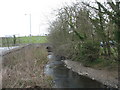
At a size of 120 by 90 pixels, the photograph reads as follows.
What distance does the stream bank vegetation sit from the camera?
1220 cm

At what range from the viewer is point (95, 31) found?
50.3ft

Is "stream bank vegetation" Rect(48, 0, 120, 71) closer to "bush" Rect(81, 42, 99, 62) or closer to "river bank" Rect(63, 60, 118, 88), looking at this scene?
"bush" Rect(81, 42, 99, 62)

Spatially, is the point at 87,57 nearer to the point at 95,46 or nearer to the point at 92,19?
the point at 95,46

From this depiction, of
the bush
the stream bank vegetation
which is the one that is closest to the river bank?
the stream bank vegetation

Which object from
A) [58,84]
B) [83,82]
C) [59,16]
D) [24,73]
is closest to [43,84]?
[24,73]

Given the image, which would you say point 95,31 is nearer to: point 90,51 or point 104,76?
point 90,51

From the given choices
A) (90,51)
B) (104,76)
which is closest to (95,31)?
(90,51)

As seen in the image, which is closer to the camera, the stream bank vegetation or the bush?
the stream bank vegetation

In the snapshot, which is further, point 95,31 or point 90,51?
point 90,51

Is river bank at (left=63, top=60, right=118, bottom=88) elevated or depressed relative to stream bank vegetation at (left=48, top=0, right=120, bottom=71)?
depressed

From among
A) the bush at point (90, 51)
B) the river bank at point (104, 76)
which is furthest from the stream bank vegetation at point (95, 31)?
the river bank at point (104, 76)

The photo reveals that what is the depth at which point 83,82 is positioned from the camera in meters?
13.0

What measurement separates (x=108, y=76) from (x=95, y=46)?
11.6 feet

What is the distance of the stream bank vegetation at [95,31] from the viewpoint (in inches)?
480
